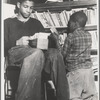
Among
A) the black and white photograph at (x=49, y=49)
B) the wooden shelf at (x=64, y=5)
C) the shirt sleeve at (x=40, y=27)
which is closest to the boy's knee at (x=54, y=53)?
the black and white photograph at (x=49, y=49)

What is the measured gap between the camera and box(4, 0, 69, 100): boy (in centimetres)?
172

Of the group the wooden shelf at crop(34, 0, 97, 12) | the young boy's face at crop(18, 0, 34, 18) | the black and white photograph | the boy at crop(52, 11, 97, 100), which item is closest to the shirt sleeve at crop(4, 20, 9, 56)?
the black and white photograph

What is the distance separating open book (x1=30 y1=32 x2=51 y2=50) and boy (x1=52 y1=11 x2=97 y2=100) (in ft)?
0.31

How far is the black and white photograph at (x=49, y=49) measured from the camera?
1703 millimetres

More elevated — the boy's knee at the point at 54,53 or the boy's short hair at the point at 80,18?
the boy's short hair at the point at 80,18

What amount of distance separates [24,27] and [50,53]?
27 centimetres

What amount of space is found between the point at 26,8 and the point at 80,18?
394mm

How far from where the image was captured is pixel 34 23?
1793mm

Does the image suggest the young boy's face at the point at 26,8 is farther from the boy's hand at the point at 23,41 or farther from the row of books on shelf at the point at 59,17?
the boy's hand at the point at 23,41

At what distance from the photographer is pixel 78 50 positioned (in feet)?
5.59

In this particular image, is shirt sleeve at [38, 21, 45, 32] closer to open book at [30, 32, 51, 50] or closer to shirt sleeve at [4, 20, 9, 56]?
open book at [30, 32, 51, 50]

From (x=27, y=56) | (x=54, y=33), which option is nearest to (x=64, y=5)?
(x=54, y=33)

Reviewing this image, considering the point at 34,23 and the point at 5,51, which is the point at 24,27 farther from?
the point at 5,51

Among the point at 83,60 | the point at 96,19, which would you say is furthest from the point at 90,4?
the point at 83,60
